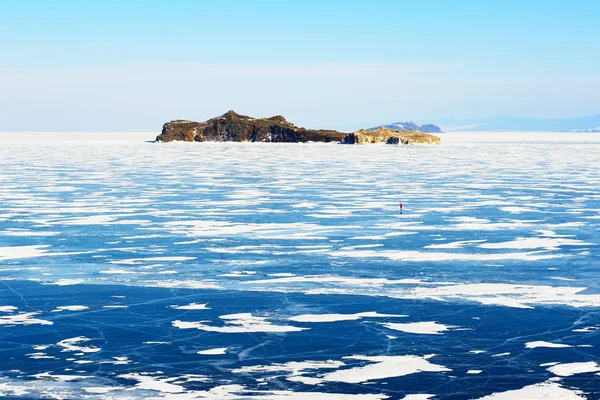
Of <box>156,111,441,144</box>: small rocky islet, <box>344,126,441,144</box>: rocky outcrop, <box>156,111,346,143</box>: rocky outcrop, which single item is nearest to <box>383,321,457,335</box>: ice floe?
<box>344,126,441,144</box>: rocky outcrop

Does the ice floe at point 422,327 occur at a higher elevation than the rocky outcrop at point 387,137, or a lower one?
lower

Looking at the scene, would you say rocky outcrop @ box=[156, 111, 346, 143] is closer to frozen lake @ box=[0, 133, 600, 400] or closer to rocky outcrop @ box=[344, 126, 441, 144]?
rocky outcrop @ box=[344, 126, 441, 144]

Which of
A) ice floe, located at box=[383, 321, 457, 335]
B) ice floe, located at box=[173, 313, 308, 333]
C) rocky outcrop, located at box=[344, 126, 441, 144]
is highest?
rocky outcrop, located at box=[344, 126, 441, 144]

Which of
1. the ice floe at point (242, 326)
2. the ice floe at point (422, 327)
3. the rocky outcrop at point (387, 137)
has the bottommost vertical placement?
the ice floe at point (422, 327)

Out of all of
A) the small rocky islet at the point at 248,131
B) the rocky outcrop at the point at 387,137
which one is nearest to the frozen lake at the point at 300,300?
the rocky outcrop at the point at 387,137

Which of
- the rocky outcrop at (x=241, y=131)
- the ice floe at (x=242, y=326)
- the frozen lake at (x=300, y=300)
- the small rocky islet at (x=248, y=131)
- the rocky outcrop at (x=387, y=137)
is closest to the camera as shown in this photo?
the frozen lake at (x=300, y=300)

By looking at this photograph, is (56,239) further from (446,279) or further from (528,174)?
(528,174)

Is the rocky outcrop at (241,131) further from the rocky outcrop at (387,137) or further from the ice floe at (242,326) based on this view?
the ice floe at (242,326)
